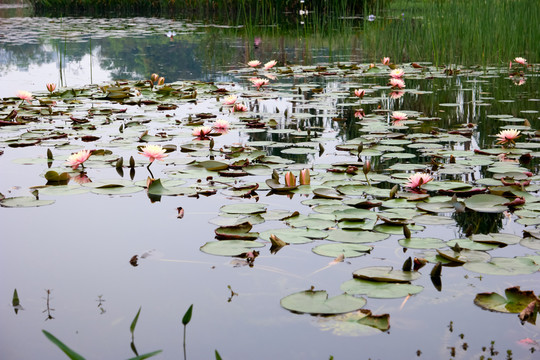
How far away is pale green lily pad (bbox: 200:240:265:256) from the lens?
6.16 ft

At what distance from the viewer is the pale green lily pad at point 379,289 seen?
5.19 feet

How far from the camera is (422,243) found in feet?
6.32

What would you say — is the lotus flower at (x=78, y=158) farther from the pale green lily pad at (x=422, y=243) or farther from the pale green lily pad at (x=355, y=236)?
the pale green lily pad at (x=422, y=243)

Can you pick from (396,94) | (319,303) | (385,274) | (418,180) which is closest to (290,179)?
(418,180)

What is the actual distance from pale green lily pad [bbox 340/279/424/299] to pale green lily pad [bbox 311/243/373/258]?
19 centimetres

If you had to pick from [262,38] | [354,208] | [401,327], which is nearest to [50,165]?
[354,208]

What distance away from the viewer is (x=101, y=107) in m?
4.65

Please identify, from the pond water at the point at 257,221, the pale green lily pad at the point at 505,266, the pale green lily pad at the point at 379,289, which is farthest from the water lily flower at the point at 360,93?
the pale green lily pad at the point at 379,289

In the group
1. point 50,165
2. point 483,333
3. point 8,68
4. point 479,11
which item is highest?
point 479,11

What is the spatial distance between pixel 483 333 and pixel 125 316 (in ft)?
2.74

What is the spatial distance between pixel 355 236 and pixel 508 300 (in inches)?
21.9

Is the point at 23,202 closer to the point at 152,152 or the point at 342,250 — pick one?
the point at 152,152

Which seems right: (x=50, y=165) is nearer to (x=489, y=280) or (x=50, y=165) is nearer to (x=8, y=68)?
(x=489, y=280)

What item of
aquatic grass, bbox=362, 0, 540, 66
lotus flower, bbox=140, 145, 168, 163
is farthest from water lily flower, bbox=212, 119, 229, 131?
aquatic grass, bbox=362, 0, 540, 66
